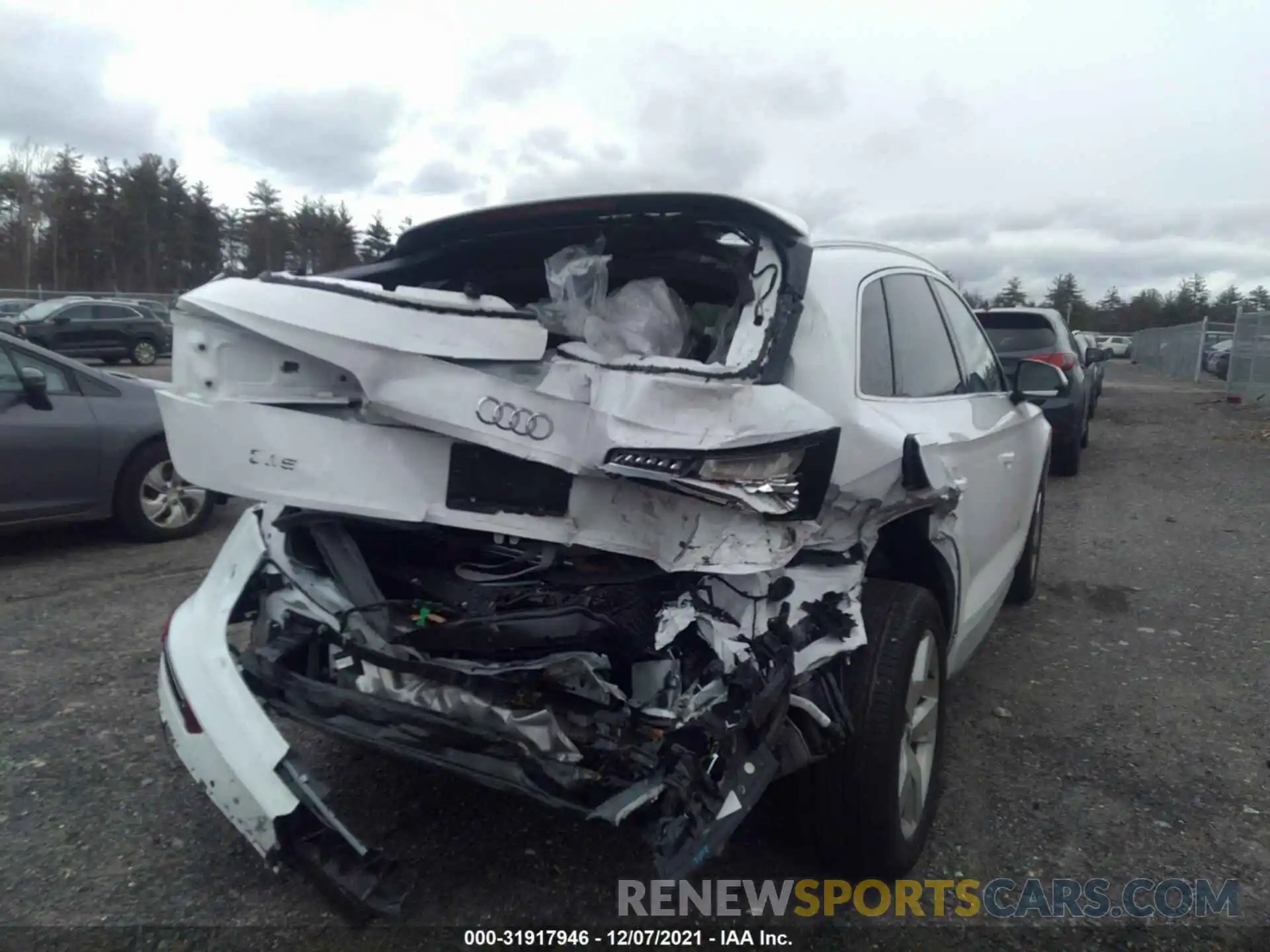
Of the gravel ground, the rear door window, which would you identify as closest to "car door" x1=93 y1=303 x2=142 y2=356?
the gravel ground

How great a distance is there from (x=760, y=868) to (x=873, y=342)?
160 cm

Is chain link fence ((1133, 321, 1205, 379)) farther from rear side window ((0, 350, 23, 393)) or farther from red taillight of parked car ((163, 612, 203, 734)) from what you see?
red taillight of parked car ((163, 612, 203, 734))

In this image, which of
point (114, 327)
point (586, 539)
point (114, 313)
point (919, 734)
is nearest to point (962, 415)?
point (919, 734)

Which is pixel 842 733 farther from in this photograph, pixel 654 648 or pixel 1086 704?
pixel 1086 704

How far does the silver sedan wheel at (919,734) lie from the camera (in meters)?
2.74

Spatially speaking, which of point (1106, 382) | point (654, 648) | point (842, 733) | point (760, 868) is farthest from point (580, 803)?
point (1106, 382)

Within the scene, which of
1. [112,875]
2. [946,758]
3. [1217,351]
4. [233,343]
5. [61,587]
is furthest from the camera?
[1217,351]

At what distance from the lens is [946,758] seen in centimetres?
357

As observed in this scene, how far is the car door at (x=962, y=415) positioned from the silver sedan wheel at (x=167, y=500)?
4.78 m

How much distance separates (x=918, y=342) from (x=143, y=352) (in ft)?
80.9

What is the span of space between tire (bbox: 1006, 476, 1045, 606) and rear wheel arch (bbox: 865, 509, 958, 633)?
1.94 meters

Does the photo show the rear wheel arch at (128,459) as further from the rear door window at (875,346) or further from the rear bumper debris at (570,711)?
the rear door window at (875,346)

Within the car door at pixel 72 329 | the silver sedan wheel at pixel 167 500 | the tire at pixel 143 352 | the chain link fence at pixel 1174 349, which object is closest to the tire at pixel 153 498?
the silver sedan wheel at pixel 167 500

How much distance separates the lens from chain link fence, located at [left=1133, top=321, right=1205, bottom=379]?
90.1ft
